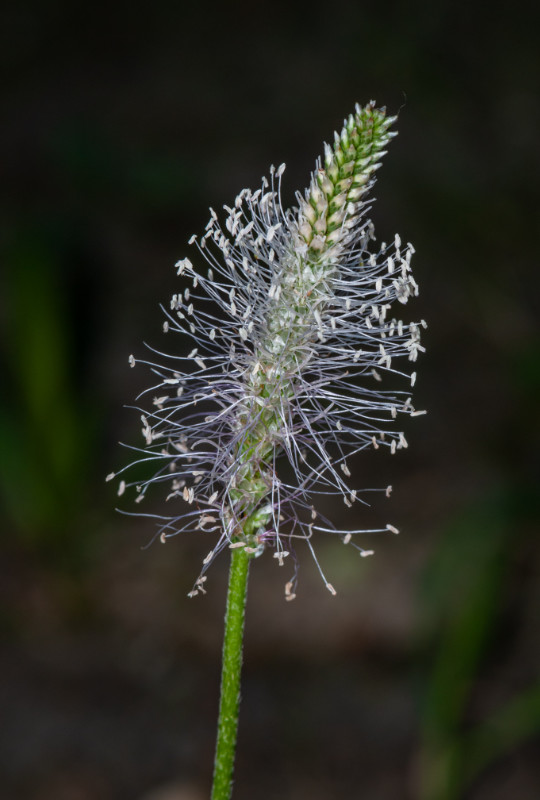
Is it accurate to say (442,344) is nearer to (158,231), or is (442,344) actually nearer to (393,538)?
(393,538)

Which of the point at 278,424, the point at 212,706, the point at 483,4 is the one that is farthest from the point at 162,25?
the point at 278,424

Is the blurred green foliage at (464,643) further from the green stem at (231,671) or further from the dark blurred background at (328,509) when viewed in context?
the green stem at (231,671)

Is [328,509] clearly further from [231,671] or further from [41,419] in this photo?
[231,671]

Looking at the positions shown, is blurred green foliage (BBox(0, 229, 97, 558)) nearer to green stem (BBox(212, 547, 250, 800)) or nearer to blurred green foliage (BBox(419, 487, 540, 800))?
blurred green foliage (BBox(419, 487, 540, 800))

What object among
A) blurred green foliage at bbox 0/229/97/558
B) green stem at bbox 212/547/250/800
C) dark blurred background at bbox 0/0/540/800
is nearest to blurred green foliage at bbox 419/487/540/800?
dark blurred background at bbox 0/0/540/800

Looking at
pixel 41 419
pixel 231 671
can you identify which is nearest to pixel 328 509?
pixel 41 419

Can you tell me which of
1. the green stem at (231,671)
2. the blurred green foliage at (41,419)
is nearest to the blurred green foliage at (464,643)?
the blurred green foliage at (41,419)
